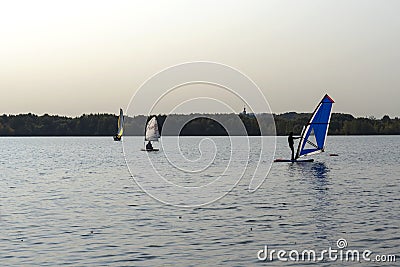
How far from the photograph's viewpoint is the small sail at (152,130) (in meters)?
85.8

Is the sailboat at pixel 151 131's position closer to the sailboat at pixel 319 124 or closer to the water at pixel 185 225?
the sailboat at pixel 319 124

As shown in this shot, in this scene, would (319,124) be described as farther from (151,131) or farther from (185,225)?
(185,225)

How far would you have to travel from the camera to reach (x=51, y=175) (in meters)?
55.2

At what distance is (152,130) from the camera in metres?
87.3

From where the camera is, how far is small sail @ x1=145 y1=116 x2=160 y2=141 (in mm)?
85812

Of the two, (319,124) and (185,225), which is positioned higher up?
(319,124)

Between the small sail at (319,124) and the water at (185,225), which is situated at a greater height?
the small sail at (319,124)

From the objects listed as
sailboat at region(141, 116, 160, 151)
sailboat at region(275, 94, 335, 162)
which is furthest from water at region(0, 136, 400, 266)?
sailboat at region(141, 116, 160, 151)

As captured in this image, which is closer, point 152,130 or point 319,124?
point 319,124

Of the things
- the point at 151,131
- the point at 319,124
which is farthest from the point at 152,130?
the point at 319,124

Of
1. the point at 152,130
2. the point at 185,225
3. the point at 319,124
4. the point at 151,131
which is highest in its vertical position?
the point at 319,124

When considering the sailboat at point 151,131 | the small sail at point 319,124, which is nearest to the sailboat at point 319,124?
the small sail at point 319,124

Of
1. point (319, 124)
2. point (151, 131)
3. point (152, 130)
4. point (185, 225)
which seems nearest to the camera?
point (185, 225)

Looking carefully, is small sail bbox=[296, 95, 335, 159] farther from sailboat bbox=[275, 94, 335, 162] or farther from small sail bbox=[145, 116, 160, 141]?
small sail bbox=[145, 116, 160, 141]
